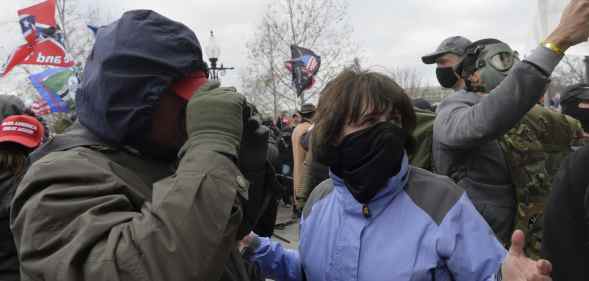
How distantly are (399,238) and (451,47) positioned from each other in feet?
6.75

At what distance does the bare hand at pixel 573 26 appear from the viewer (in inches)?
84.2

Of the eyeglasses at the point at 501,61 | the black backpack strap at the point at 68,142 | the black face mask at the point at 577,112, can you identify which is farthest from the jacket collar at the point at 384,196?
the black face mask at the point at 577,112

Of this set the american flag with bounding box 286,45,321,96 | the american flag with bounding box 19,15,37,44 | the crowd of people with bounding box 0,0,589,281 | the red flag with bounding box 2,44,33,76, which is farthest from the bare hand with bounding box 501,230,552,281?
the american flag with bounding box 286,45,321,96

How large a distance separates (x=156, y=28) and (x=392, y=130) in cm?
92

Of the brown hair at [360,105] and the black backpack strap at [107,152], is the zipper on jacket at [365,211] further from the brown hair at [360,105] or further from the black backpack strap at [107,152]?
the black backpack strap at [107,152]

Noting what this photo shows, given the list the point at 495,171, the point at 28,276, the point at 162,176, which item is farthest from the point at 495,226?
the point at 28,276

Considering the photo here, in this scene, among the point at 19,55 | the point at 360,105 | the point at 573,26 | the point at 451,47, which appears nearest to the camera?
the point at 360,105

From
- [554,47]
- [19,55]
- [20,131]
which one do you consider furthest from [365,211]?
[19,55]

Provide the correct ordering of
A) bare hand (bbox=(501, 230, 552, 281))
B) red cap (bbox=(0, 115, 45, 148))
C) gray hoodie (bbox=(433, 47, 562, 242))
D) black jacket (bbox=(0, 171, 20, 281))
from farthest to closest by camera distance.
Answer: red cap (bbox=(0, 115, 45, 148)) → black jacket (bbox=(0, 171, 20, 281)) → gray hoodie (bbox=(433, 47, 562, 242)) → bare hand (bbox=(501, 230, 552, 281))

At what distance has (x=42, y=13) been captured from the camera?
7.79 meters

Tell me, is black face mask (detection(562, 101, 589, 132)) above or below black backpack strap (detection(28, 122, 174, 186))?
below

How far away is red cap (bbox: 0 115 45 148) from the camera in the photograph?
272cm

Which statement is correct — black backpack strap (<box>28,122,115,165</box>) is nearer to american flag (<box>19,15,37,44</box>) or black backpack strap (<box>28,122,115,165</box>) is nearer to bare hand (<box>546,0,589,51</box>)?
bare hand (<box>546,0,589,51</box>)

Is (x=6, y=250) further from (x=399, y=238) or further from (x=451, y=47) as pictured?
(x=451, y=47)
